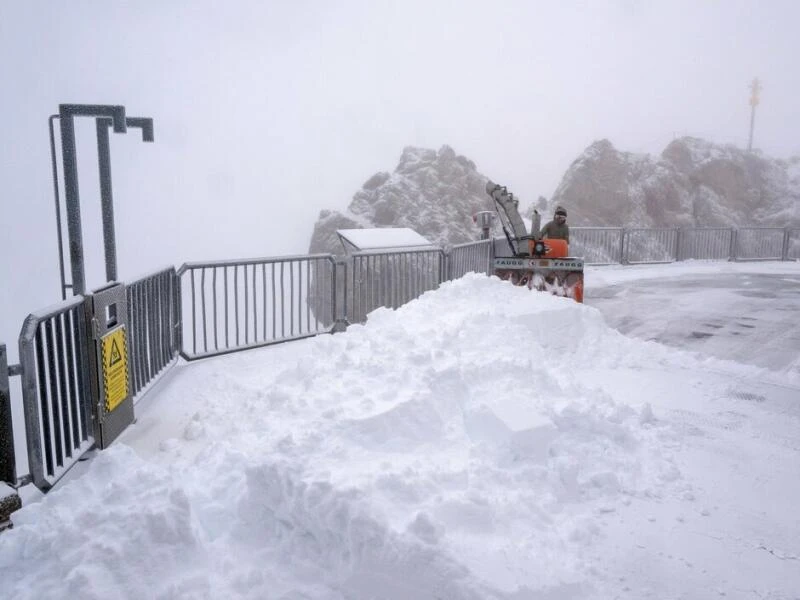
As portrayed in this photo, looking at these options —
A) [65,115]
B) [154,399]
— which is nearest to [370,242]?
[154,399]

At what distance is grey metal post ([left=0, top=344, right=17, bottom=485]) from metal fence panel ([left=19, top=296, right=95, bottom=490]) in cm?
12

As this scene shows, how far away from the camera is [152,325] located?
653 centimetres

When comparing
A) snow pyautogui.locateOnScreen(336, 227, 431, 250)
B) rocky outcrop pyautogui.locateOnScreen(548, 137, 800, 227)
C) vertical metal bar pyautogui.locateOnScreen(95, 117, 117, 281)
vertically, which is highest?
rocky outcrop pyautogui.locateOnScreen(548, 137, 800, 227)

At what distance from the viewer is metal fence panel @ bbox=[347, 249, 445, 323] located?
9242 millimetres

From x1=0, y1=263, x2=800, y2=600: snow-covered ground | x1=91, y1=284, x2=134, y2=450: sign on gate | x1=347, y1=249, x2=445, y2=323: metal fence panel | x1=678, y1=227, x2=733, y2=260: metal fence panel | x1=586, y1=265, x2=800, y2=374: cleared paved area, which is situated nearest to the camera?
Answer: x1=0, y1=263, x2=800, y2=600: snow-covered ground

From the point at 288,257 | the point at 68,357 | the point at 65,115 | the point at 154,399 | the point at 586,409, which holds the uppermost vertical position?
the point at 65,115

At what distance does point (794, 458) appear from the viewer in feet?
15.0

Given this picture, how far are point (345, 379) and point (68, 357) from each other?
90.4 inches

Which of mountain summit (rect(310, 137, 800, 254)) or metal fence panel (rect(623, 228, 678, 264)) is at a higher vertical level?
mountain summit (rect(310, 137, 800, 254))

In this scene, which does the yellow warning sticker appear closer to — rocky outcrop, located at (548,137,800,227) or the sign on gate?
the sign on gate

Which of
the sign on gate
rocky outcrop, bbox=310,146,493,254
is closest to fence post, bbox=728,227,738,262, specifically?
rocky outcrop, bbox=310,146,493,254

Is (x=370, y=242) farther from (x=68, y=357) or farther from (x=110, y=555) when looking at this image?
(x=110, y=555)

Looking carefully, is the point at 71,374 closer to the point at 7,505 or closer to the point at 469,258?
the point at 7,505

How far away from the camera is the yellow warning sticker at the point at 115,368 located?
4.84 metres
